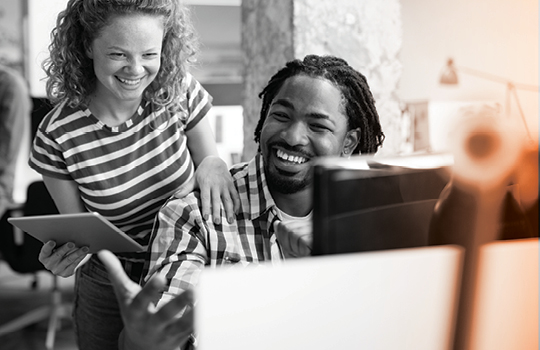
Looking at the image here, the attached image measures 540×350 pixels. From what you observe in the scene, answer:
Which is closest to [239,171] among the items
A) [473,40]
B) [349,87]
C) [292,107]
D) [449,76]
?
[292,107]

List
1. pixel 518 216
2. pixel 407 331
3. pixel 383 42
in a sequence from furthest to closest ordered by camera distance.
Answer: pixel 383 42 < pixel 518 216 < pixel 407 331

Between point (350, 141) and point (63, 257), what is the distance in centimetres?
77

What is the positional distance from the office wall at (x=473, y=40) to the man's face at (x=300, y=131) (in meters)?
3.42

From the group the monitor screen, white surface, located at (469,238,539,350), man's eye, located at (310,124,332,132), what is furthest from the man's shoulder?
white surface, located at (469,238,539,350)

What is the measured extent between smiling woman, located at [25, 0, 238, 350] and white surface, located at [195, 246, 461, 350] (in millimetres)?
961

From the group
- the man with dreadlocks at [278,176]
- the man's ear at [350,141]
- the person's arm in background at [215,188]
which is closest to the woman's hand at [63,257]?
the man with dreadlocks at [278,176]

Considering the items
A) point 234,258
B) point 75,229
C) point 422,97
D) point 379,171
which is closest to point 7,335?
point 75,229

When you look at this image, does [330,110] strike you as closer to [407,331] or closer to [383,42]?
[383,42]

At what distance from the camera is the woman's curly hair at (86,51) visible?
1.51 metres

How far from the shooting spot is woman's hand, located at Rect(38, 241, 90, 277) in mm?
1492

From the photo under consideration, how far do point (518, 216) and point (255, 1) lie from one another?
160 centimetres

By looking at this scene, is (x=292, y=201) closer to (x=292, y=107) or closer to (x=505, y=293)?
(x=292, y=107)

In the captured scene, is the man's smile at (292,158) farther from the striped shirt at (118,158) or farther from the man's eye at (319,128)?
the striped shirt at (118,158)

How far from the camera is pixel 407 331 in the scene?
55cm
